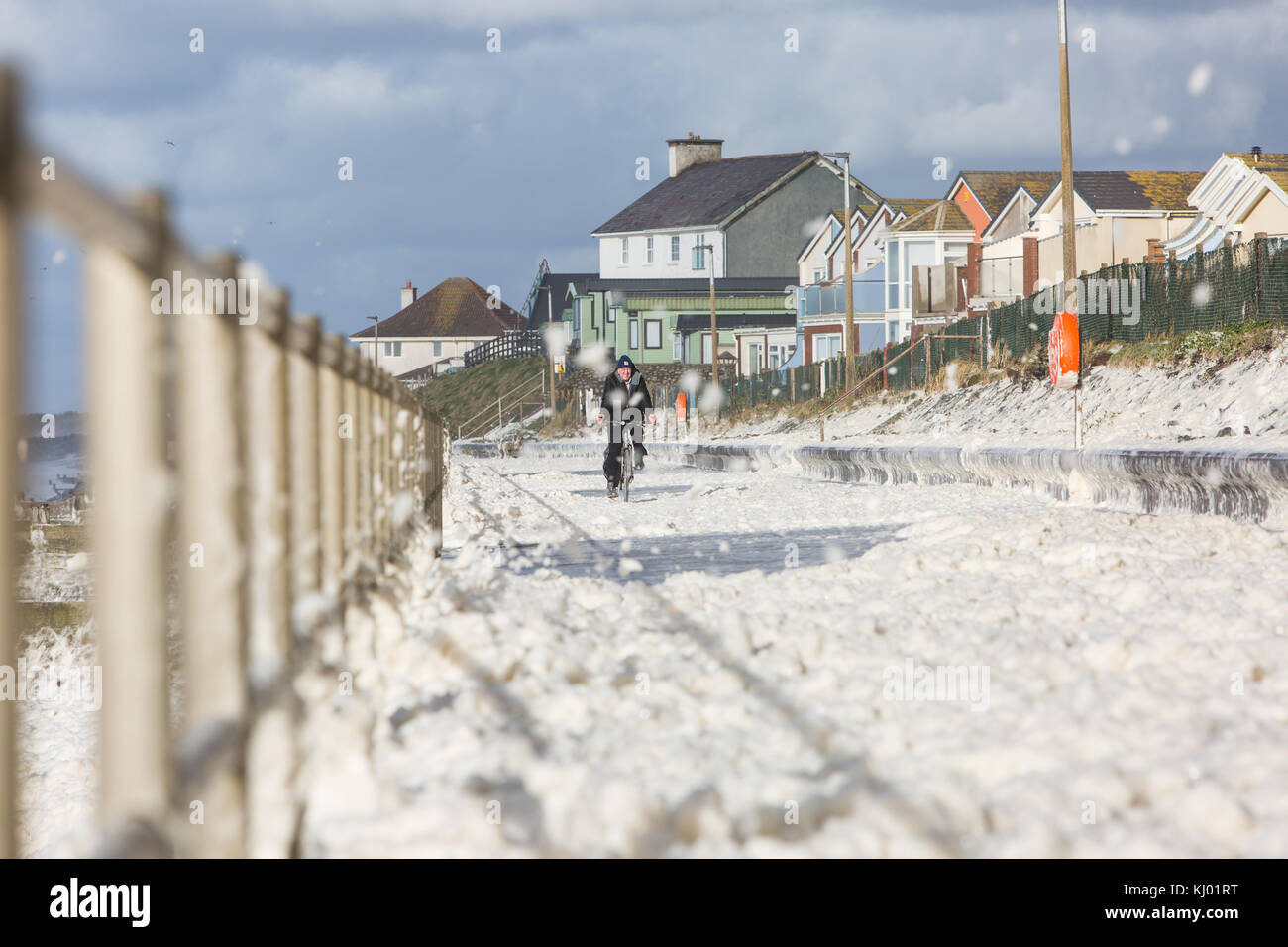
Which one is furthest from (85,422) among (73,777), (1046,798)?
(73,777)

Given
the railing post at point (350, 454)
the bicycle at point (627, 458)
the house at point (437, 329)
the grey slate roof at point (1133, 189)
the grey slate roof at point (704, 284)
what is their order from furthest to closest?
the house at point (437, 329) → the grey slate roof at point (704, 284) → the grey slate roof at point (1133, 189) → the bicycle at point (627, 458) → the railing post at point (350, 454)

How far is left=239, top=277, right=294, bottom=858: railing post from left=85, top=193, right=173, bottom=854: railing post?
3.07ft

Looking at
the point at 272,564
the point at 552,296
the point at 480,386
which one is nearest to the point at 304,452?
the point at 272,564

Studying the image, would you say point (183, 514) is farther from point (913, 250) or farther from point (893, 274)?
point (893, 274)

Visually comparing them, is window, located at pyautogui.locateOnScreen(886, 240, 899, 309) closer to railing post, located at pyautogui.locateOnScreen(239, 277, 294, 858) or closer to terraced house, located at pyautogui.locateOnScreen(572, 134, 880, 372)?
terraced house, located at pyautogui.locateOnScreen(572, 134, 880, 372)

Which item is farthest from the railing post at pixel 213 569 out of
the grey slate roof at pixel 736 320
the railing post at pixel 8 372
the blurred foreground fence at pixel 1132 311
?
the grey slate roof at pixel 736 320

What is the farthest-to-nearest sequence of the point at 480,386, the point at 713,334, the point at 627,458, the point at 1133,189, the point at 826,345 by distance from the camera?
1. the point at 480,386
2. the point at 826,345
3. the point at 713,334
4. the point at 1133,189
5. the point at 627,458

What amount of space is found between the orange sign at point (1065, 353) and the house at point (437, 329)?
9020 centimetres

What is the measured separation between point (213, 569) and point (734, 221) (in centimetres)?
7668

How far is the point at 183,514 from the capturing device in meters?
3.21

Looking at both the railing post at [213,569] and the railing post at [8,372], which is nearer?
the railing post at [8,372]

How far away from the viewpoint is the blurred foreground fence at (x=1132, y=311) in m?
23.2

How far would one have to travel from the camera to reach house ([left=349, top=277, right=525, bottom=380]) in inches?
4252

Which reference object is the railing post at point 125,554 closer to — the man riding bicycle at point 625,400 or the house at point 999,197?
the man riding bicycle at point 625,400
